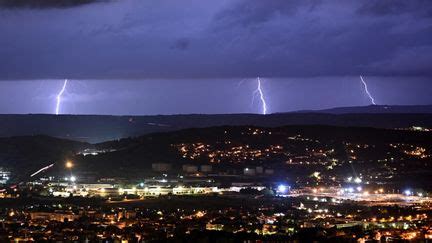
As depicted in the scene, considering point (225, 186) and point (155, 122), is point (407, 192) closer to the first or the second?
point (225, 186)

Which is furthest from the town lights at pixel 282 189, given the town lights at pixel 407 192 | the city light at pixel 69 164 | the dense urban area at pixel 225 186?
the city light at pixel 69 164

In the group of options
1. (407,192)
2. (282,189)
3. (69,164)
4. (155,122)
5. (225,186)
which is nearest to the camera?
(407,192)

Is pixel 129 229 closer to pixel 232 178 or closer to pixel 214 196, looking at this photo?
pixel 214 196

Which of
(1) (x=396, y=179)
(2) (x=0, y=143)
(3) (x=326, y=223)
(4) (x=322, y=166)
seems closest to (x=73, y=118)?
(2) (x=0, y=143)

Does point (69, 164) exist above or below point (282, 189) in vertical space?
above

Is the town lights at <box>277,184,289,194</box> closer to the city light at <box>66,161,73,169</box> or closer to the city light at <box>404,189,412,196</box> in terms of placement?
the city light at <box>404,189,412,196</box>

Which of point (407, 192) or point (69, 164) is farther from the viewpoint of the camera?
point (69, 164)

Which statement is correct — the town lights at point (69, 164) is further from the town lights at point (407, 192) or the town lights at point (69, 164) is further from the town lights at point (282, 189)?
the town lights at point (407, 192)

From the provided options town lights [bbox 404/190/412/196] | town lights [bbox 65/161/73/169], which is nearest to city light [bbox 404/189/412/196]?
town lights [bbox 404/190/412/196]

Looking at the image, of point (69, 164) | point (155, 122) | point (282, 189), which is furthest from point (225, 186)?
point (155, 122)
